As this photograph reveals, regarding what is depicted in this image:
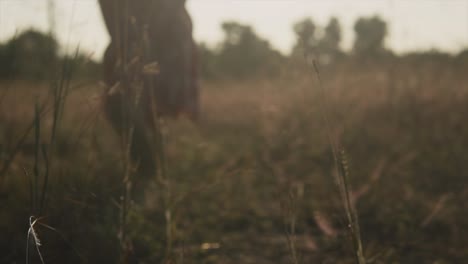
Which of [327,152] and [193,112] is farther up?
[193,112]

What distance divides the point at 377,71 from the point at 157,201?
3.17 metres

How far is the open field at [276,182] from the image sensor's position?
956mm

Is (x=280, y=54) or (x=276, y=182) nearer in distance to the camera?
(x=276, y=182)

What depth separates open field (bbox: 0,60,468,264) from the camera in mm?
956

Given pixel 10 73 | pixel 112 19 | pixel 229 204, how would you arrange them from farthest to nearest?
pixel 229 204
pixel 112 19
pixel 10 73

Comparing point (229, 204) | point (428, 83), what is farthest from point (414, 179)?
point (428, 83)

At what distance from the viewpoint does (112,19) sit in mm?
1445

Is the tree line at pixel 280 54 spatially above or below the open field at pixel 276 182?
above

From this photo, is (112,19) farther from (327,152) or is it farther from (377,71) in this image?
(377,71)

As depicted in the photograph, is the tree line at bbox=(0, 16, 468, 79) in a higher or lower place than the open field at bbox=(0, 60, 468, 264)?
higher

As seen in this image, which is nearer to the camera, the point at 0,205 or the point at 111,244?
the point at 111,244

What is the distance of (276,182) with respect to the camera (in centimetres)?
81

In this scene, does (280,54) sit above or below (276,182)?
above

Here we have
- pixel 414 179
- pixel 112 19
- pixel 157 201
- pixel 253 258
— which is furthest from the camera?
pixel 414 179
